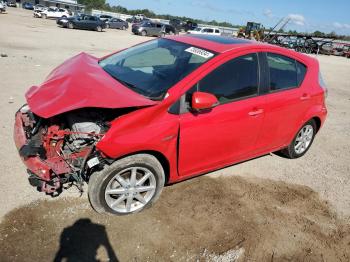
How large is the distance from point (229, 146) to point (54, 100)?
2121 millimetres

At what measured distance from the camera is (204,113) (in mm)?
3729

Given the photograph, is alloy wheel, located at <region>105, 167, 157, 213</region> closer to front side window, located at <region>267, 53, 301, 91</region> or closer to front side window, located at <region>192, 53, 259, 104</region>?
front side window, located at <region>192, 53, 259, 104</region>

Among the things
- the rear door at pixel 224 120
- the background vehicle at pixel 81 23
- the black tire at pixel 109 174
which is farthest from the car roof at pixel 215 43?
the background vehicle at pixel 81 23

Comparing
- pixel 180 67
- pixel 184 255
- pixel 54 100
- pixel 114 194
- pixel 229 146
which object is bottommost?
pixel 184 255

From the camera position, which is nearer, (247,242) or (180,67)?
(247,242)

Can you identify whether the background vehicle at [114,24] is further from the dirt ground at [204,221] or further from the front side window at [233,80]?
the front side window at [233,80]

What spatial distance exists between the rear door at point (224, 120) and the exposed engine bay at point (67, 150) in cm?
84

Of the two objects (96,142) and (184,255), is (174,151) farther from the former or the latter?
(184,255)

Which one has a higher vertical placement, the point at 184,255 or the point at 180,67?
the point at 180,67

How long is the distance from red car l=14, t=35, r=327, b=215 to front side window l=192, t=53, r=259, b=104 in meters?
0.01

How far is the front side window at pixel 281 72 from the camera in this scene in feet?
14.5

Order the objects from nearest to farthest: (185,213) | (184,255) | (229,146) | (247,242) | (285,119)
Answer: (184,255) → (247,242) → (185,213) → (229,146) → (285,119)

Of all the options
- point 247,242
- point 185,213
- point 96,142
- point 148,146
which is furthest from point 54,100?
point 247,242

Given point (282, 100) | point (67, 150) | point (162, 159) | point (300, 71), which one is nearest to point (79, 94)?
point (67, 150)
